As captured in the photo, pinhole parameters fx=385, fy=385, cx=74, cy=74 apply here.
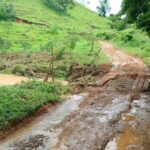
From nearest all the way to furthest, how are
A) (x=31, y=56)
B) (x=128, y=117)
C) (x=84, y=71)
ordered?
1. (x=128, y=117)
2. (x=84, y=71)
3. (x=31, y=56)

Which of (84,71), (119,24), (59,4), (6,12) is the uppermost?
(59,4)

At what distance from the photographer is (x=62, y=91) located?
2095cm

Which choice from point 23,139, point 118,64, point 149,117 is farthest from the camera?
point 118,64

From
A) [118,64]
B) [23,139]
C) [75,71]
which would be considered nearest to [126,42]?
[118,64]

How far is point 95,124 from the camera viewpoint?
48.2ft

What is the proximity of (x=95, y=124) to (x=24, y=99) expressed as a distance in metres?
3.95

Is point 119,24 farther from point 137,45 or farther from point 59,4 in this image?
point 59,4

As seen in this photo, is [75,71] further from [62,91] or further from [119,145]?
[119,145]

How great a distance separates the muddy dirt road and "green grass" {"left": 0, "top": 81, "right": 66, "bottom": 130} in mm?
565

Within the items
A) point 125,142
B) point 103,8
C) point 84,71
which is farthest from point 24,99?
point 103,8

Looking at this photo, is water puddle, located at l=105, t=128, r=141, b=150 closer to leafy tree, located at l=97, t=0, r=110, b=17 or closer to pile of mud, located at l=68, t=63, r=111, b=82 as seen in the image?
pile of mud, located at l=68, t=63, r=111, b=82

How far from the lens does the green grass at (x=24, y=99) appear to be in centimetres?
1474

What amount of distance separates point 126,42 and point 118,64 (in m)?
18.4

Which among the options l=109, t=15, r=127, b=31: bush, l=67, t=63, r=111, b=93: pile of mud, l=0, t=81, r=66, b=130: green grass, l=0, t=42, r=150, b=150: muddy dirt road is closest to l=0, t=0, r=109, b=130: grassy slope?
l=0, t=81, r=66, b=130: green grass
